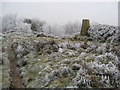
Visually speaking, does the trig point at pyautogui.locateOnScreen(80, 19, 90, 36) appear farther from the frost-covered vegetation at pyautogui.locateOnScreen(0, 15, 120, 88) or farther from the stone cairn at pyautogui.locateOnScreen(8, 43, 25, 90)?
the stone cairn at pyautogui.locateOnScreen(8, 43, 25, 90)

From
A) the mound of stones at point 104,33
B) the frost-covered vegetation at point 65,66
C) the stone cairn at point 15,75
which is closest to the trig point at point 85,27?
the mound of stones at point 104,33

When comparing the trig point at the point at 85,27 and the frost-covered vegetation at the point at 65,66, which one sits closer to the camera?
the frost-covered vegetation at the point at 65,66

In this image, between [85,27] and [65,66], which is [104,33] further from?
[65,66]

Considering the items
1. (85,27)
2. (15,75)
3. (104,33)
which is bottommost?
(15,75)

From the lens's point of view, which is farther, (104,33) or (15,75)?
(104,33)

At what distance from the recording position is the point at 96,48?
24.7m

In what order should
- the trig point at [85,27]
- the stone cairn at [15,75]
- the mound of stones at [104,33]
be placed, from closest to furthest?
1. the stone cairn at [15,75]
2. the mound of stones at [104,33]
3. the trig point at [85,27]

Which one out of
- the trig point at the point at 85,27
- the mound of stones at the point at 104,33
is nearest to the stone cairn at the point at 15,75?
the mound of stones at the point at 104,33

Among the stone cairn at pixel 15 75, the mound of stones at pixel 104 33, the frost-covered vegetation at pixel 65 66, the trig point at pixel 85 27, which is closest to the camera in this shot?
the frost-covered vegetation at pixel 65 66

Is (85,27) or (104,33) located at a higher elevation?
(85,27)

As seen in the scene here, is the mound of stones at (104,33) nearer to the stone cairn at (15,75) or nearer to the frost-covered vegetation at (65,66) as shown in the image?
the frost-covered vegetation at (65,66)

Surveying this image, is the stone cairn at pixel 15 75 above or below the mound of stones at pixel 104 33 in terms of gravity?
below

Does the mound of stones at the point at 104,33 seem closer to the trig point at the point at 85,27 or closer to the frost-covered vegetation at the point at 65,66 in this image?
the trig point at the point at 85,27

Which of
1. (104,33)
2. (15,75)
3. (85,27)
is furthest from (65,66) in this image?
(85,27)
